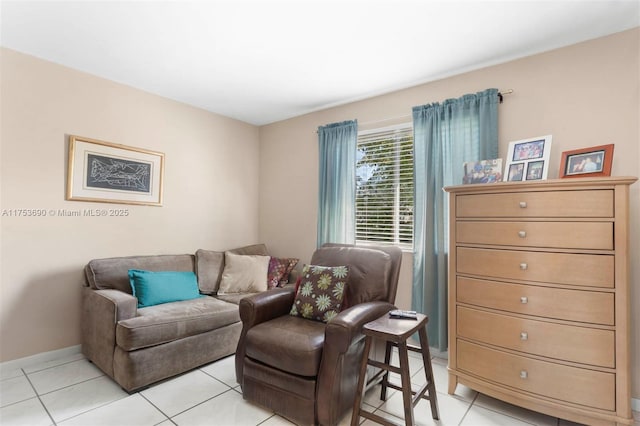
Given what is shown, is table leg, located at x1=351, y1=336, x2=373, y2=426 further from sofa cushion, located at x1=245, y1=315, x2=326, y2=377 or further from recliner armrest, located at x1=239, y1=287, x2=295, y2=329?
recliner armrest, located at x1=239, y1=287, x2=295, y2=329

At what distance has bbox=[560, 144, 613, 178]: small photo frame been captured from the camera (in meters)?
1.91

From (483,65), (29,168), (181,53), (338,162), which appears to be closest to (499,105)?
(483,65)

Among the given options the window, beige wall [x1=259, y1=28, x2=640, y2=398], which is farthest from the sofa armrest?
beige wall [x1=259, y1=28, x2=640, y2=398]

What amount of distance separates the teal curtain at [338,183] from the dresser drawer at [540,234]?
1412 millimetres

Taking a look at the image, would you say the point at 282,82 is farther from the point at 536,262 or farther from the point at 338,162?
the point at 536,262

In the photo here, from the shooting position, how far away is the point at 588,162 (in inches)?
78.1

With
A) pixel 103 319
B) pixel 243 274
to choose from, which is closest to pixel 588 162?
pixel 243 274

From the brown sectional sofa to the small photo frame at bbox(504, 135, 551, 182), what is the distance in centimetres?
247

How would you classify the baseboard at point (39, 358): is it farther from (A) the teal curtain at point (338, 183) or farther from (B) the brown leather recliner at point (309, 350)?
(A) the teal curtain at point (338, 183)

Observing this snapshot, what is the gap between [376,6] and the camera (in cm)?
199

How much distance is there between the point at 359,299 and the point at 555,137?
1.86 metres

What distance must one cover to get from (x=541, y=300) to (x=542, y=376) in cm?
43

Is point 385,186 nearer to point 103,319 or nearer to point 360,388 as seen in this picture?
point 360,388

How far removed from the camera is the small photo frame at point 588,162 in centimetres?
191
